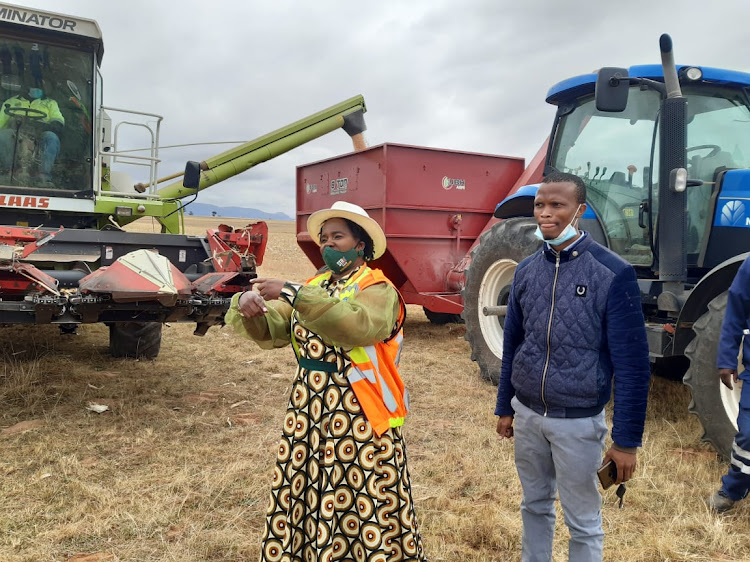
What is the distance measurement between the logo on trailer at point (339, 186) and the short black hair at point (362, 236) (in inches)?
234

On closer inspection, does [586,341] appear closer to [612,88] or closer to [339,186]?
[612,88]

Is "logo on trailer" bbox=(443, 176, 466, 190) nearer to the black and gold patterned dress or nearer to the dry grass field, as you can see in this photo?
the dry grass field

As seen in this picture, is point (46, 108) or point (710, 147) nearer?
point (710, 147)

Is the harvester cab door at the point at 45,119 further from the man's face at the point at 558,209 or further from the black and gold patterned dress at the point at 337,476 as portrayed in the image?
the man's face at the point at 558,209

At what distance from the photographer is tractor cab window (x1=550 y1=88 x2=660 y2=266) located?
457 centimetres

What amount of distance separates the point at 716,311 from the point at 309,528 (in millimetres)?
2713

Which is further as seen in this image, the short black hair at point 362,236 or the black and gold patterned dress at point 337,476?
the short black hair at point 362,236

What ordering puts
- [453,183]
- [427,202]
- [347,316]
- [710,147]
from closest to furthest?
[347,316] → [710,147] → [427,202] → [453,183]

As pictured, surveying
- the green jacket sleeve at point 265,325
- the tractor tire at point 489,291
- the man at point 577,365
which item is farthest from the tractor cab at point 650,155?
the green jacket sleeve at point 265,325

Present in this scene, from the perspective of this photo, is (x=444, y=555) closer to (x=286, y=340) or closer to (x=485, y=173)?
(x=286, y=340)

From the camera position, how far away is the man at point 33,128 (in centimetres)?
549

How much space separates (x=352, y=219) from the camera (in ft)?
7.73

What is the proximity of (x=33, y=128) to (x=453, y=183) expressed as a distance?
472 centimetres

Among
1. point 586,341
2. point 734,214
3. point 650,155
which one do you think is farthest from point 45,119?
point 734,214
